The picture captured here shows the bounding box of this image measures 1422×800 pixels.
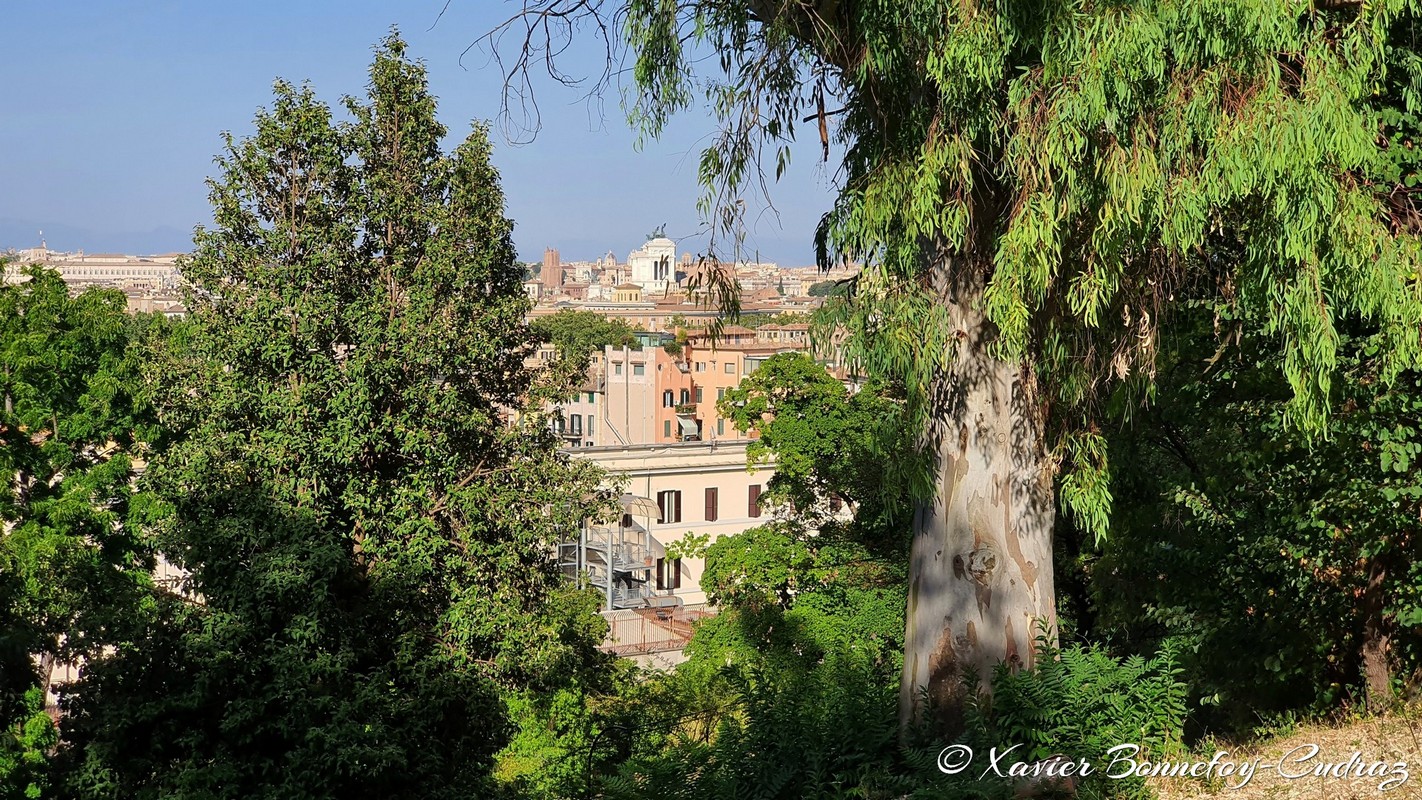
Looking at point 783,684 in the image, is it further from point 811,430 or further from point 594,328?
point 594,328

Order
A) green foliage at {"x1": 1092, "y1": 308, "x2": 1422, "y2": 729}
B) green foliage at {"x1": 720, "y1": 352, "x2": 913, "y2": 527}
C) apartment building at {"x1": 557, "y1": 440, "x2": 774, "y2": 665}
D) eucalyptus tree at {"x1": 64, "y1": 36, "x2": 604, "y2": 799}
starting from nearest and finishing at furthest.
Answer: green foliage at {"x1": 1092, "y1": 308, "x2": 1422, "y2": 729}
eucalyptus tree at {"x1": 64, "y1": 36, "x2": 604, "y2": 799}
green foliage at {"x1": 720, "y1": 352, "x2": 913, "y2": 527}
apartment building at {"x1": 557, "y1": 440, "x2": 774, "y2": 665}

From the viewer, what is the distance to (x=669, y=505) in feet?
138

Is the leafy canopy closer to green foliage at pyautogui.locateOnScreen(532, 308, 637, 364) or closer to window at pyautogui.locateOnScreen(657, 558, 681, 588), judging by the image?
window at pyautogui.locateOnScreen(657, 558, 681, 588)

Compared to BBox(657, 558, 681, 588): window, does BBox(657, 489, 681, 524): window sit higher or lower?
higher

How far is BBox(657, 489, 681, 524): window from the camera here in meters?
41.9

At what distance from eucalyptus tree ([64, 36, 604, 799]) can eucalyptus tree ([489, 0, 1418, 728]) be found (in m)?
7.12

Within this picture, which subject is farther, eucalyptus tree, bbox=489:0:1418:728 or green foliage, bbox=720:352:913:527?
green foliage, bbox=720:352:913:527

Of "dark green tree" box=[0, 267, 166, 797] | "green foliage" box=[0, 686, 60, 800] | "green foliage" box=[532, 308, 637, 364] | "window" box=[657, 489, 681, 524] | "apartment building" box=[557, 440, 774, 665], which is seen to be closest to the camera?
"green foliage" box=[0, 686, 60, 800]

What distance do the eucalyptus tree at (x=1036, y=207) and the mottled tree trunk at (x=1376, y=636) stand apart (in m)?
2.30

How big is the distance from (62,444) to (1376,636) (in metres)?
17.5

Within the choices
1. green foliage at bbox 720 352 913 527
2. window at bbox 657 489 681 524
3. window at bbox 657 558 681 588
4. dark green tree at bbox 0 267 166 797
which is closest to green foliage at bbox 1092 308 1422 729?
green foliage at bbox 720 352 913 527

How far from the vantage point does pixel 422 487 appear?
13250 millimetres

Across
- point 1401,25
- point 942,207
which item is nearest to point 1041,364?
point 942,207

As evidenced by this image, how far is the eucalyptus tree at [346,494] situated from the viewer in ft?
39.8
